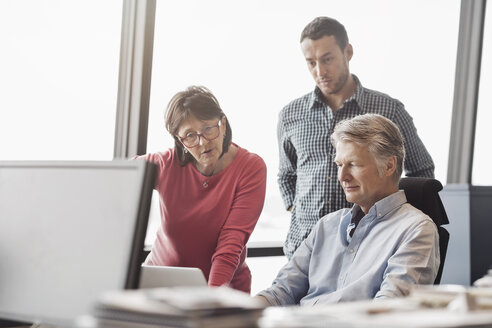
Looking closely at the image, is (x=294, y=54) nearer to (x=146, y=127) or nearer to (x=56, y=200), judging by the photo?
(x=146, y=127)

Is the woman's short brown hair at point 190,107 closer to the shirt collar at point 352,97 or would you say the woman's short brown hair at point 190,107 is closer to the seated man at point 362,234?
the seated man at point 362,234

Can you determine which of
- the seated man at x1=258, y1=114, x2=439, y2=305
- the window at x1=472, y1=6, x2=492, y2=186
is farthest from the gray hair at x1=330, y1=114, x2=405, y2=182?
the window at x1=472, y1=6, x2=492, y2=186

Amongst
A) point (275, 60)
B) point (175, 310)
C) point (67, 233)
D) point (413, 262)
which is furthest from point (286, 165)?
point (175, 310)

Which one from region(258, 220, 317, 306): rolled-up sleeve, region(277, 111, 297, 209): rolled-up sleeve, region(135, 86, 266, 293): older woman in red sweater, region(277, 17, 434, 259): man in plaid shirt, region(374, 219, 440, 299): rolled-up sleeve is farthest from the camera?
region(277, 111, 297, 209): rolled-up sleeve

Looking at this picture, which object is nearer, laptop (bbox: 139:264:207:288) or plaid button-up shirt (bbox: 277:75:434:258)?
laptop (bbox: 139:264:207:288)

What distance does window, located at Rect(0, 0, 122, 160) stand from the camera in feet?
9.29

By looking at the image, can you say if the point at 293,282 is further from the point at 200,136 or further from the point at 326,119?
the point at 326,119

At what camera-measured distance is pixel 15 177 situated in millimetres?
1349

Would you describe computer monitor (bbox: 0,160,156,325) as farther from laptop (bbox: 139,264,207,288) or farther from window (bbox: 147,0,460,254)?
window (bbox: 147,0,460,254)

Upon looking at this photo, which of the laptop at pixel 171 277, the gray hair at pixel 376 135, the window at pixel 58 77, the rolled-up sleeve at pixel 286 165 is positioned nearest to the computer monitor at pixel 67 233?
the laptop at pixel 171 277

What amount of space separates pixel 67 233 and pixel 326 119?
183 centimetres

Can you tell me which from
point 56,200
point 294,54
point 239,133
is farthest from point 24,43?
point 56,200

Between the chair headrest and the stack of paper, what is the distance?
Result: 122 cm

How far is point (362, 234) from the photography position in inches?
80.7
